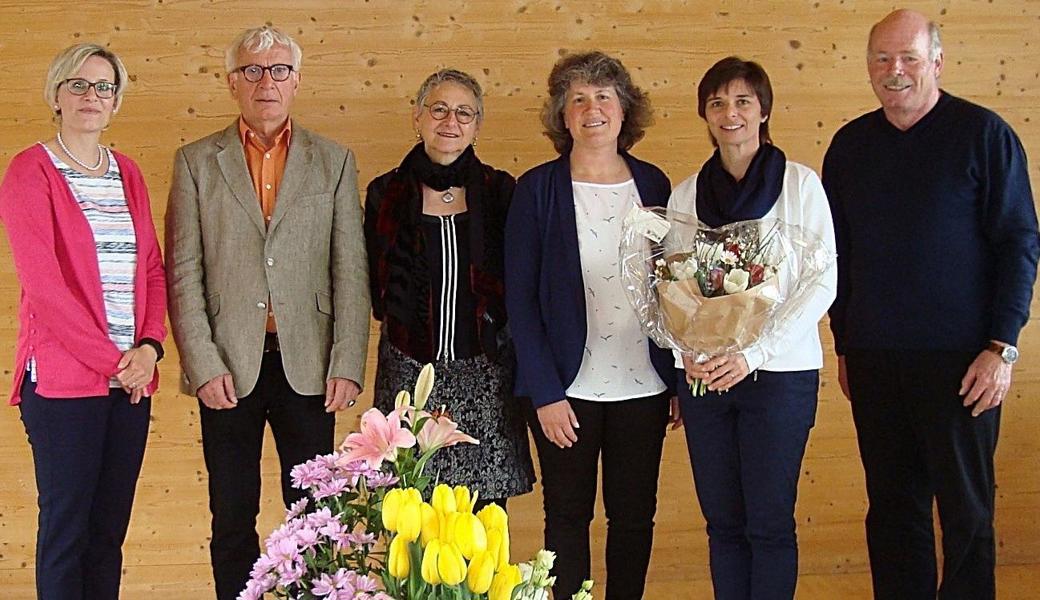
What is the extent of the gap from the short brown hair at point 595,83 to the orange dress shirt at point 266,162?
0.67 metres

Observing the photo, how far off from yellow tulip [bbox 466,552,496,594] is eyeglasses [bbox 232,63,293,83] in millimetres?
1795

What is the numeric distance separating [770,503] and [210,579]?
6.21ft

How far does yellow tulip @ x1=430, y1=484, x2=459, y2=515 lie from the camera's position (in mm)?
955

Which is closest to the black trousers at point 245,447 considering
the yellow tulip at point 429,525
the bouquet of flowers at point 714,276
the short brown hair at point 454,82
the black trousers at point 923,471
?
the short brown hair at point 454,82

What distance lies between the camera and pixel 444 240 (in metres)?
2.46

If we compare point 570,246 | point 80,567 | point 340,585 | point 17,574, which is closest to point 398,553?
point 340,585

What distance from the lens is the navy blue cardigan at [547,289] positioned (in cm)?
240

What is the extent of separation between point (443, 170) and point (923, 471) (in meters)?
1.40

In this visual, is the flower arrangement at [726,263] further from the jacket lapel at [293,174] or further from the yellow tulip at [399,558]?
the yellow tulip at [399,558]

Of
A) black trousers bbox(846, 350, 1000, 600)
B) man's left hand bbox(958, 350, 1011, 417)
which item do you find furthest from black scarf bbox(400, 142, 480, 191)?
man's left hand bbox(958, 350, 1011, 417)

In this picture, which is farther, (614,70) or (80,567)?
(614,70)

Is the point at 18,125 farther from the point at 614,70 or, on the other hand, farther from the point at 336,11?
the point at 614,70

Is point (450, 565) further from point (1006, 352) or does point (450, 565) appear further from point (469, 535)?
point (1006, 352)

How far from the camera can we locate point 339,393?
2.47m
